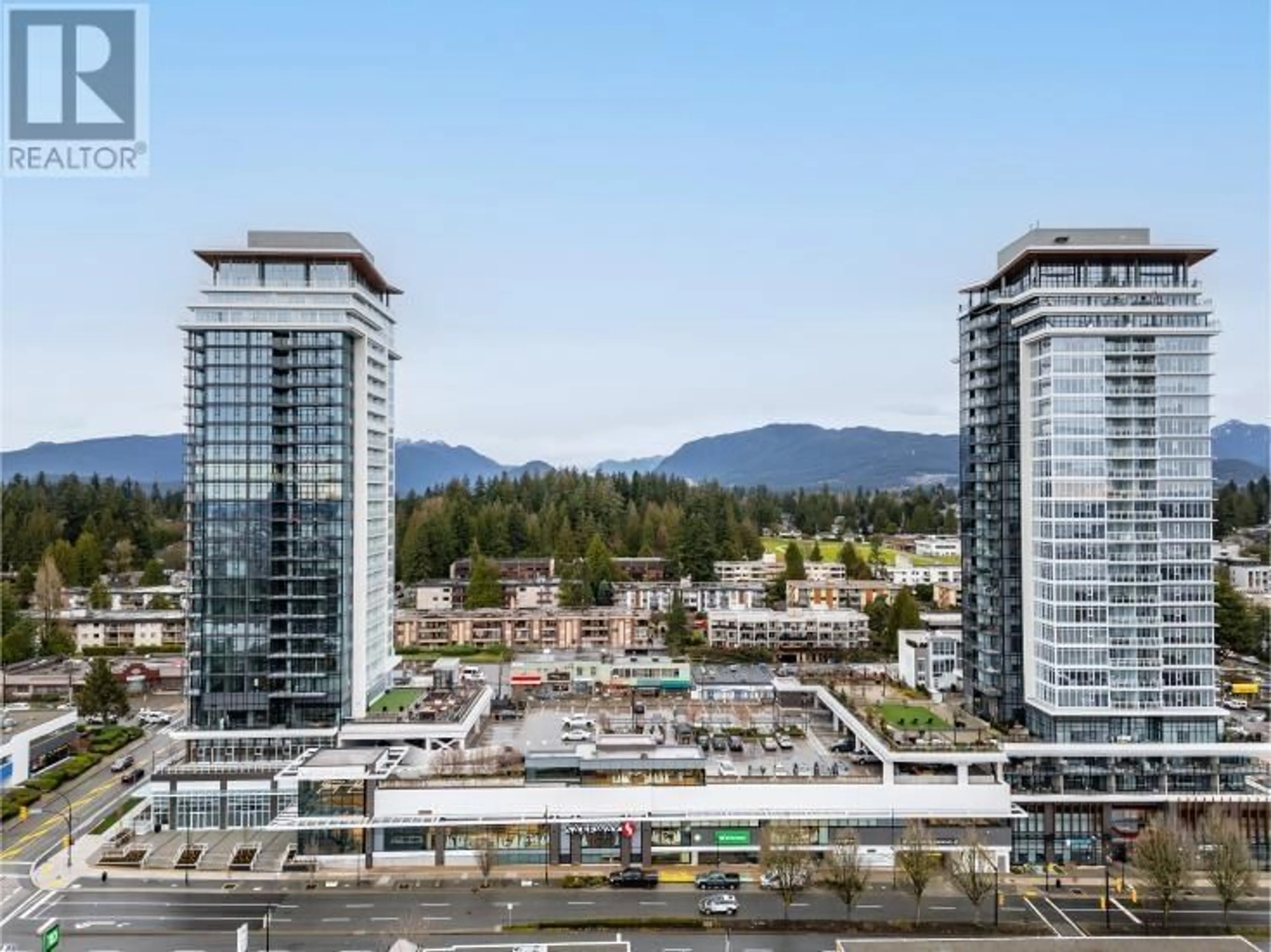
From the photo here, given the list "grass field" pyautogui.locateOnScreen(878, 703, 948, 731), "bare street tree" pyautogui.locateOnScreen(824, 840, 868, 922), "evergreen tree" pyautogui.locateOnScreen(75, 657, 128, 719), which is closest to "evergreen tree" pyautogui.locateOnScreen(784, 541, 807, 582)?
"grass field" pyautogui.locateOnScreen(878, 703, 948, 731)

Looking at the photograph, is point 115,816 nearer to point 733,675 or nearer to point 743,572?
point 733,675

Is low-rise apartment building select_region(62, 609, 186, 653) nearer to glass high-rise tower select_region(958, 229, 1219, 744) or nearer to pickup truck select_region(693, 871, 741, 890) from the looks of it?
pickup truck select_region(693, 871, 741, 890)

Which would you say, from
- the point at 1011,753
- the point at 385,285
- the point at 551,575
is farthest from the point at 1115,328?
the point at 551,575

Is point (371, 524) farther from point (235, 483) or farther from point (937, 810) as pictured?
point (937, 810)

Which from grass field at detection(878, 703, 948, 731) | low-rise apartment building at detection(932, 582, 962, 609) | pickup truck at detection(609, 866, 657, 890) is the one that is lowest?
pickup truck at detection(609, 866, 657, 890)

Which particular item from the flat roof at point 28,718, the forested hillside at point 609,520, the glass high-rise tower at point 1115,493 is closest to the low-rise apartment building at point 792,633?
the forested hillside at point 609,520

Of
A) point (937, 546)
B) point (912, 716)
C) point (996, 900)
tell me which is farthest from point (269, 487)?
point (937, 546)
